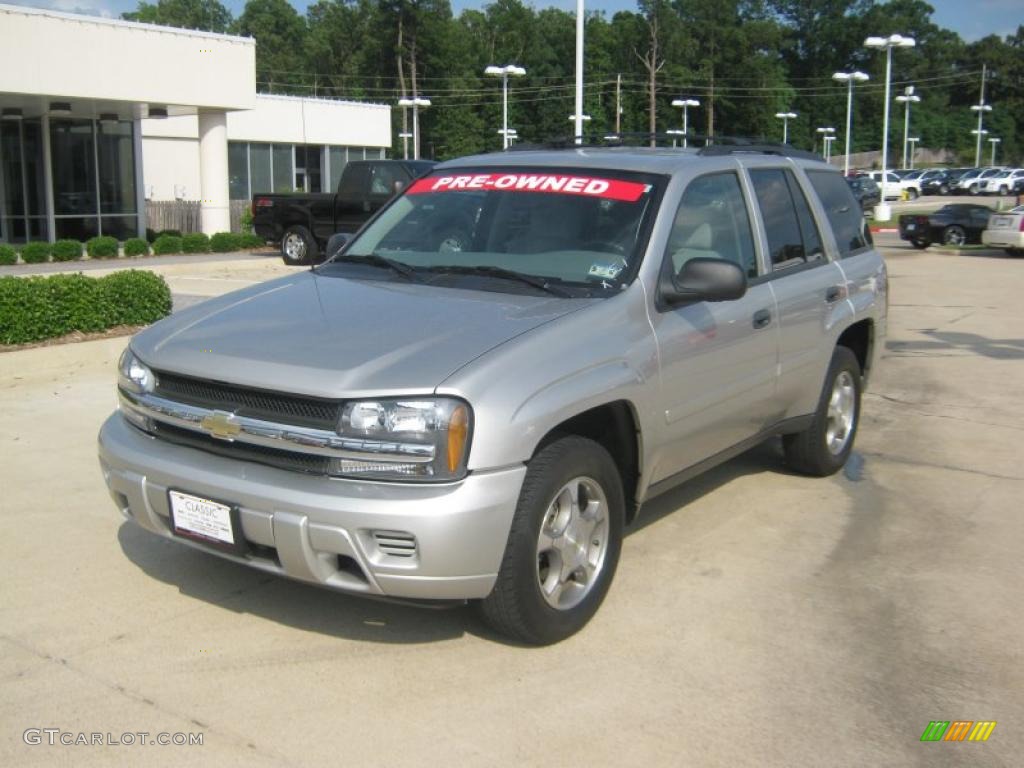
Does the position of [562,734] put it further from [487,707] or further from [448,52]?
[448,52]

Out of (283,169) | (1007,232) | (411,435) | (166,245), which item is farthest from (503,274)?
(283,169)

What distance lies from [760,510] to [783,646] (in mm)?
1818

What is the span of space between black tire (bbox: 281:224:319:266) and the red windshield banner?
16536 millimetres

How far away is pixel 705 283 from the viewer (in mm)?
4625

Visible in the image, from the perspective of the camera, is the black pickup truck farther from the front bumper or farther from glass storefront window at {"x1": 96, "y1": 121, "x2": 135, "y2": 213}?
the front bumper

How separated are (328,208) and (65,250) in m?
6.84

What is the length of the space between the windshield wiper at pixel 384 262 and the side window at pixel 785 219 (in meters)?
1.99

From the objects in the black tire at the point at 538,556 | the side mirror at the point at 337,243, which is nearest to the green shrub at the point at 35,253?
the side mirror at the point at 337,243

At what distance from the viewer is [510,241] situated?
5.04 meters

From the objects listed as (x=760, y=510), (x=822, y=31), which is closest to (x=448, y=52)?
(x=822, y=31)

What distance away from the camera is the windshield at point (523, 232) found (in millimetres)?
4766

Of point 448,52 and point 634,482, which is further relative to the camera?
point 448,52

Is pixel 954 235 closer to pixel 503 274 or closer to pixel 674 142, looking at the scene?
pixel 674 142

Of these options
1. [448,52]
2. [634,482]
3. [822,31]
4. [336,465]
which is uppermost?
[822,31]
